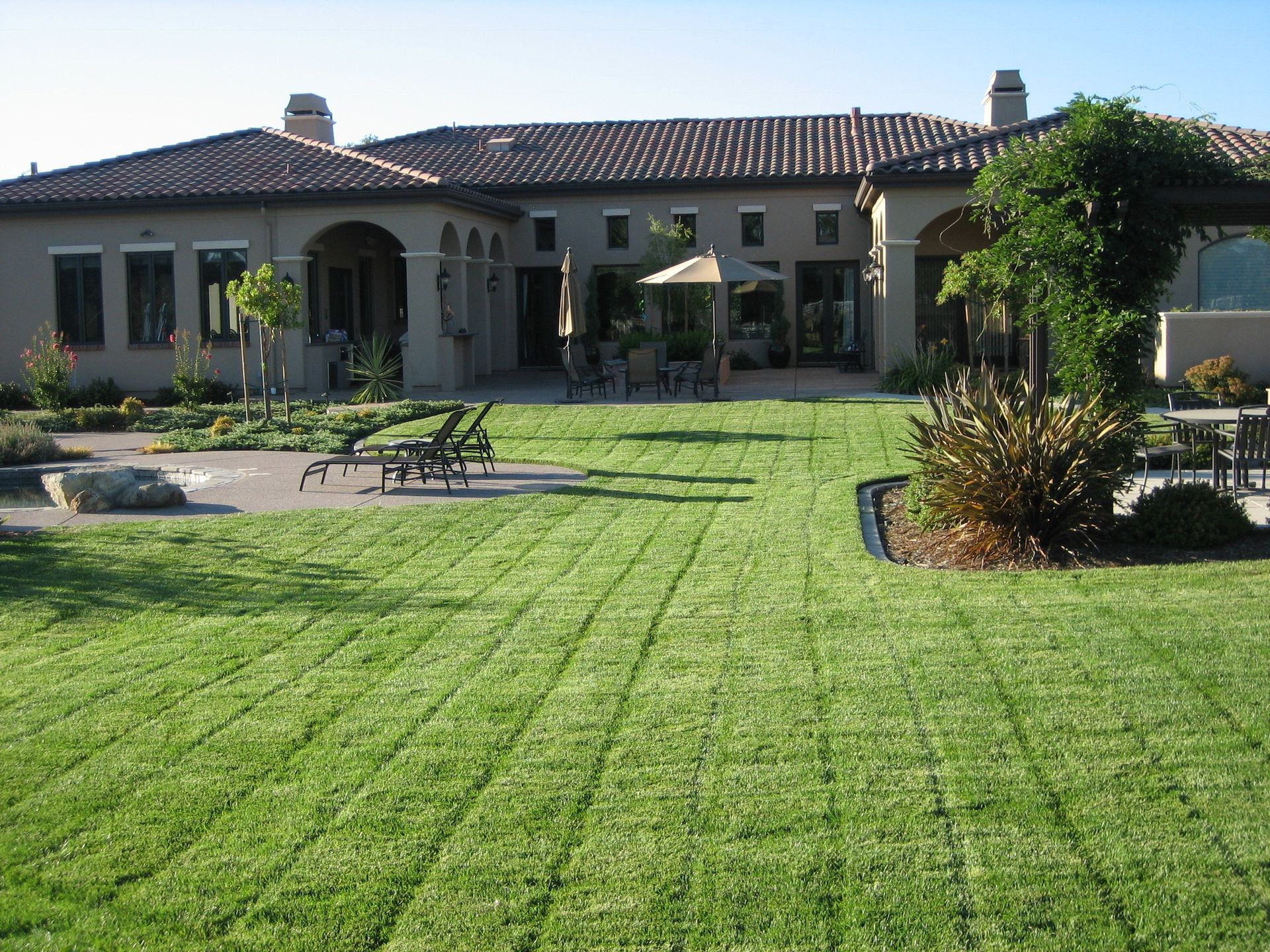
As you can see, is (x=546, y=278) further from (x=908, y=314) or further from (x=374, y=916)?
(x=374, y=916)

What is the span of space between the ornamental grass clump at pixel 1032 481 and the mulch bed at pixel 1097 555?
78mm

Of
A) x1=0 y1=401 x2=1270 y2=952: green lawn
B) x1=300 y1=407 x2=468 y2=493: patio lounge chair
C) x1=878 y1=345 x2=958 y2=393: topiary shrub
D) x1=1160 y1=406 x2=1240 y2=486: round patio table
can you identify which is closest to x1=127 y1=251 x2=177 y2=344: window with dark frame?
x1=300 y1=407 x2=468 y2=493: patio lounge chair

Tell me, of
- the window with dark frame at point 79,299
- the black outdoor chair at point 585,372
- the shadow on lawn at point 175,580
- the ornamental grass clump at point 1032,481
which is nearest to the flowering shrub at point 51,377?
the window with dark frame at point 79,299

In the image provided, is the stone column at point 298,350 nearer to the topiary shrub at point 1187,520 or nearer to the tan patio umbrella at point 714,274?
the tan patio umbrella at point 714,274

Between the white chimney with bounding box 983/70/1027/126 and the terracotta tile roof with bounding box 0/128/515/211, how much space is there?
1214cm

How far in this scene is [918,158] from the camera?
23516mm

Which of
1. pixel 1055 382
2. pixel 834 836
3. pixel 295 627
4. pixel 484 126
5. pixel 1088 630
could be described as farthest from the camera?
pixel 484 126

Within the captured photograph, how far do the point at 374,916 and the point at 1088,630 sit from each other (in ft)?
15.0

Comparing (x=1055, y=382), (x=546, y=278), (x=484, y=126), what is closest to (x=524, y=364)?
(x=546, y=278)

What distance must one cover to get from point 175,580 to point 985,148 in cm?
1920

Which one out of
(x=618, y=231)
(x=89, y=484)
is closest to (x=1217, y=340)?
(x=618, y=231)

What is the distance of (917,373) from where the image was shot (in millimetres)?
20953

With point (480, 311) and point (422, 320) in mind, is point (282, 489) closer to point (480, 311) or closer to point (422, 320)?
point (422, 320)

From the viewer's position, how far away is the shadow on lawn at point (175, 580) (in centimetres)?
825
